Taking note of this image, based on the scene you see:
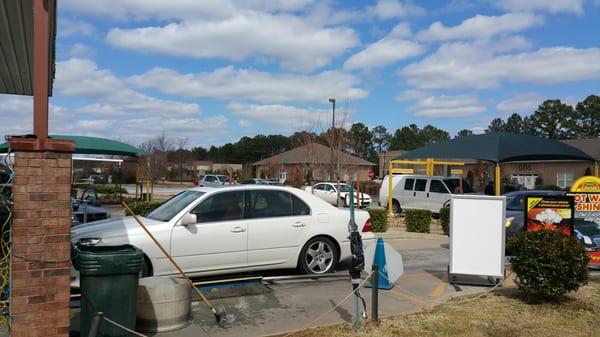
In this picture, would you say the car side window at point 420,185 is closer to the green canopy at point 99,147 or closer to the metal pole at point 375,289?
the green canopy at point 99,147

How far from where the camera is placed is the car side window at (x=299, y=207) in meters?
8.33

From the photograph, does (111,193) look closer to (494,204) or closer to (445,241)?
(445,241)

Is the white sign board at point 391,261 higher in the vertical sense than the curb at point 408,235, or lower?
higher

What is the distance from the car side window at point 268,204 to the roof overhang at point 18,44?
352cm

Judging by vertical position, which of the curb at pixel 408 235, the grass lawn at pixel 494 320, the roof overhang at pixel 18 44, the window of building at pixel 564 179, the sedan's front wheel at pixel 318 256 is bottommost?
the grass lawn at pixel 494 320

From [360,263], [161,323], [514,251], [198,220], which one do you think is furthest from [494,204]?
[161,323]

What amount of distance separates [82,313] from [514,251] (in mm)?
5395

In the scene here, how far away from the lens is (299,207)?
27.5ft

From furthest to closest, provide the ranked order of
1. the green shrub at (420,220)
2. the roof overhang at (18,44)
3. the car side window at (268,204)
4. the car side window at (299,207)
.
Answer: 1. the green shrub at (420,220)
2. the car side window at (299,207)
3. the car side window at (268,204)
4. the roof overhang at (18,44)

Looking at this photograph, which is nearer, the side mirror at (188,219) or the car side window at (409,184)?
the side mirror at (188,219)

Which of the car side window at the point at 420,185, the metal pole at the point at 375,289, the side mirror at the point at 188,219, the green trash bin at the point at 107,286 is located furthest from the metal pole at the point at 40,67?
the car side window at the point at 420,185

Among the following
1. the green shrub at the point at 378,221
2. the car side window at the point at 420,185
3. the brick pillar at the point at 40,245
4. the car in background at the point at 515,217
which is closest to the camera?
the brick pillar at the point at 40,245

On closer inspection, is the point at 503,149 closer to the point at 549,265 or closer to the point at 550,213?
the point at 550,213

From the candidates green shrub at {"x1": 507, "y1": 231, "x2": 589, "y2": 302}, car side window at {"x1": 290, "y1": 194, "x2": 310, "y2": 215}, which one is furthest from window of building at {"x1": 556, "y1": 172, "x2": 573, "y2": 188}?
car side window at {"x1": 290, "y1": 194, "x2": 310, "y2": 215}
